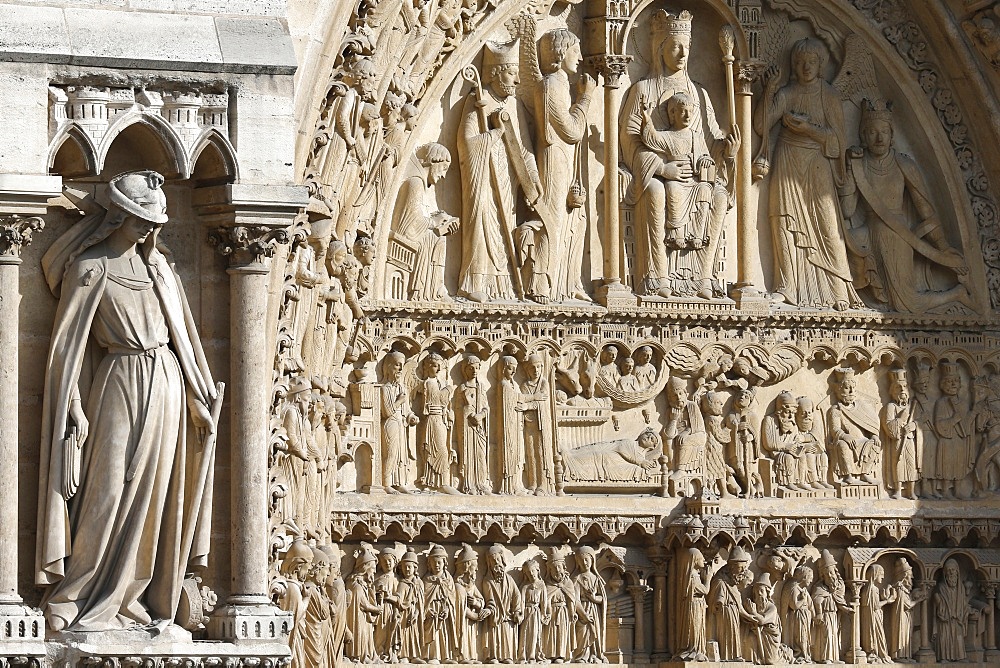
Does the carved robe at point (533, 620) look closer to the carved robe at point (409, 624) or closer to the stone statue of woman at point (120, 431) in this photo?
the carved robe at point (409, 624)

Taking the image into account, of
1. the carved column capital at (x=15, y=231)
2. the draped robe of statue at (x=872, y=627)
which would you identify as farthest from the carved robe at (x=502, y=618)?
the carved column capital at (x=15, y=231)

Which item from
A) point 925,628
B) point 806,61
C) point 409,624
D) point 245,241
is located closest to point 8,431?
point 245,241

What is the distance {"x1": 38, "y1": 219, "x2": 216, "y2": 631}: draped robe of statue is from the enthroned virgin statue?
412 centimetres

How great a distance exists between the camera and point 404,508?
1391cm

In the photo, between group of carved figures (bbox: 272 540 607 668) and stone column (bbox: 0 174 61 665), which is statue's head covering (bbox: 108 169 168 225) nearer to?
stone column (bbox: 0 174 61 665)

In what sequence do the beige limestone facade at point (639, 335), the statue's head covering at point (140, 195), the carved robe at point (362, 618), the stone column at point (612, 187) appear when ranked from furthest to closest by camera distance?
the stone column at point (612, 187) < the carved robe at point (362, 618) < the beige limestone facade at point (639, 335) < the statue's head covering at point (140, 195)

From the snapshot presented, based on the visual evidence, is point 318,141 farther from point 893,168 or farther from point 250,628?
point 893,168

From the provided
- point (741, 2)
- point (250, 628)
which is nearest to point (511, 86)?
point (741, 2)

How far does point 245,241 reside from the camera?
11164mm

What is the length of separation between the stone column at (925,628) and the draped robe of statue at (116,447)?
17.0ft

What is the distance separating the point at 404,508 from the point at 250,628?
2933 millimetres

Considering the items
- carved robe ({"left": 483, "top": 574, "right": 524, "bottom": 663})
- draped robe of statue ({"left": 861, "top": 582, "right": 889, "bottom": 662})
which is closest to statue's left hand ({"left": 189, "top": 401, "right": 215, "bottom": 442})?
carved robe ({"left": 483, "top": 574, "right": 524, "bottom": 663})

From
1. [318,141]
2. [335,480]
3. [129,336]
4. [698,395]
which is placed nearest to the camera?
[129,336]

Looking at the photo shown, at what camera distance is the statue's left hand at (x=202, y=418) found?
11062 mm
